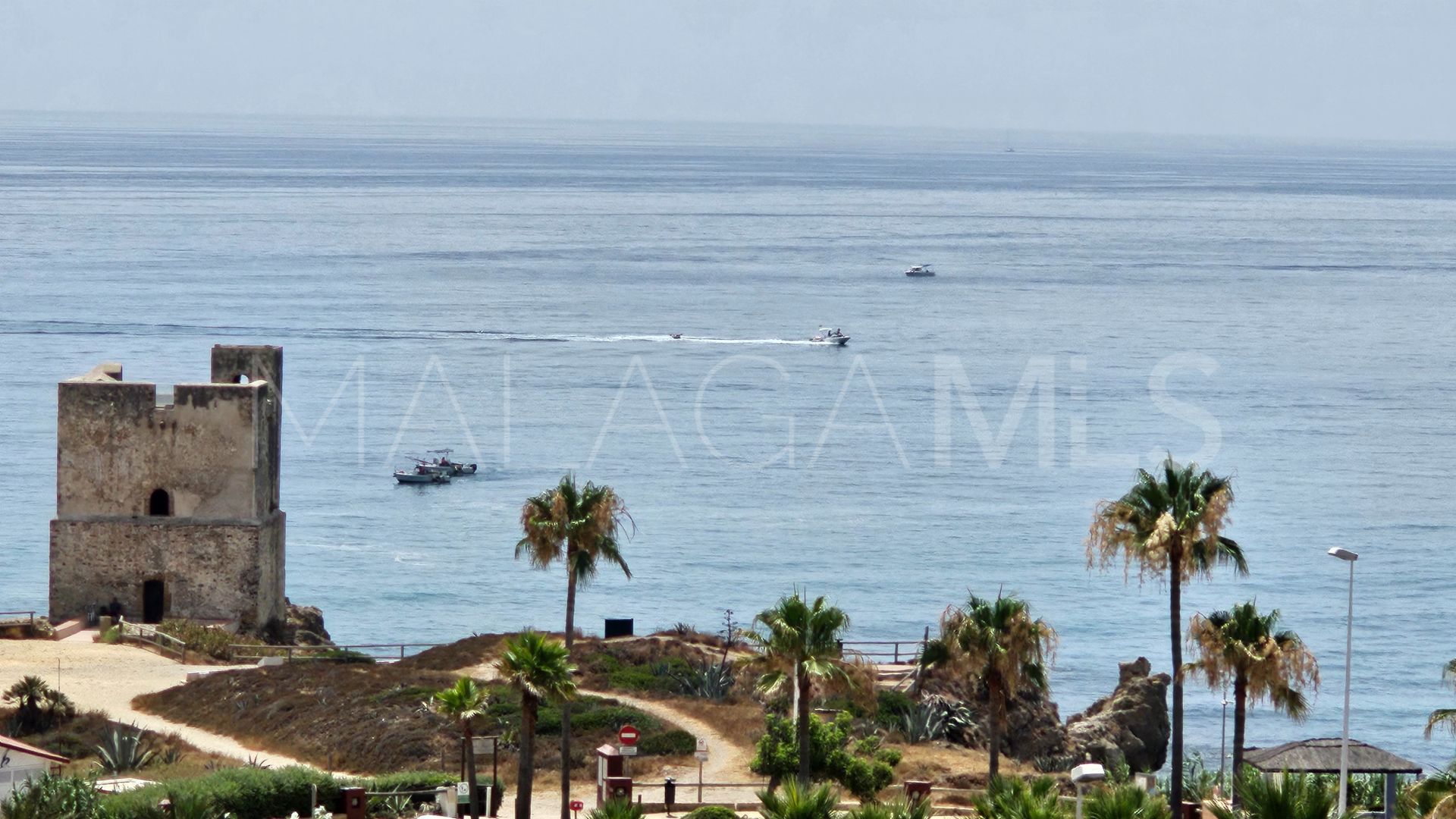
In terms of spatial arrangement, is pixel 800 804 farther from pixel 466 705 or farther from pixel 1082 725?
pixel 1082 725

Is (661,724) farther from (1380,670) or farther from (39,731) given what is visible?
(1380,670)

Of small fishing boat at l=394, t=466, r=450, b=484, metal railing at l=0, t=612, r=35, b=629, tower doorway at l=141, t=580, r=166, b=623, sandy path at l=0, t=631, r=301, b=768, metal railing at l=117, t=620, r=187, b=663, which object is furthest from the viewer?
small fishing boat at l=394, t=466, r=450, b=484

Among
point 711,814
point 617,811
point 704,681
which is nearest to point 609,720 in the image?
point 704,681

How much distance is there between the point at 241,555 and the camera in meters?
42.9

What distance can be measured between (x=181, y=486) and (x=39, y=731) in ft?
36.2

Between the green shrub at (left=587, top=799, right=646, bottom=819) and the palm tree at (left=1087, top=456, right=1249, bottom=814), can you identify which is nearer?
the green shrub at (left=587, top=799, right=646, bottom=819)

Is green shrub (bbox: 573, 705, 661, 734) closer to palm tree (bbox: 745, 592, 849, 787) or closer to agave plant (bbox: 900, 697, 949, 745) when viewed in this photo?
agave plant (bbox: 900, 697, 949, 745)

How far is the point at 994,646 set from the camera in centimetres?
2722

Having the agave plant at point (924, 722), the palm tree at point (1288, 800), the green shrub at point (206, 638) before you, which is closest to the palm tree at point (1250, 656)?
the palm tree at point (1288, 800)

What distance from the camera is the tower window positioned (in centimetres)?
4312

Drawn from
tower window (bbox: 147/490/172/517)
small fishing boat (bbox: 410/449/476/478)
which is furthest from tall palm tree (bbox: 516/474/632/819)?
small fishing boat (bbox: 410/449/476/478)

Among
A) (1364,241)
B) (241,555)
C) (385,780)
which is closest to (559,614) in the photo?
(241,555)

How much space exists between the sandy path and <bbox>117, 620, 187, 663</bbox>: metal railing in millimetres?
325

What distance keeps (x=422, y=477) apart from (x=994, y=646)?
53.0m
